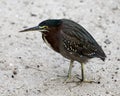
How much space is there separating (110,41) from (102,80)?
118cm

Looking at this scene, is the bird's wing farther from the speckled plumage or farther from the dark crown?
the dark crown

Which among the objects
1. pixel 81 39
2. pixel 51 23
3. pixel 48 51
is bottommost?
pixel 48 51

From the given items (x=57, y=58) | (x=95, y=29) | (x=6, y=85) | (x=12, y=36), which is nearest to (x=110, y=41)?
(x=95, y=29)

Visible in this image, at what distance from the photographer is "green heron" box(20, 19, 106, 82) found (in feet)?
20.7

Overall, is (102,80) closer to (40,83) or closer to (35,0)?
(40,83)

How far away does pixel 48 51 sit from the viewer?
7379 millimetres

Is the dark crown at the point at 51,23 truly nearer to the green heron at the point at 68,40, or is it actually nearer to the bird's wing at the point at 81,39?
the green heron at the point at 68,40

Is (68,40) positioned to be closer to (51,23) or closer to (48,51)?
(51,23)

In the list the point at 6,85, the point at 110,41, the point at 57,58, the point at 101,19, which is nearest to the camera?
the point at 6,85

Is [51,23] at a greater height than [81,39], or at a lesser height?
greater

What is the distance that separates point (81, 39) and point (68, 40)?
0.18 metres

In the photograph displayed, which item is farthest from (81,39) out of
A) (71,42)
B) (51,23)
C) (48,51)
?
(48,51)

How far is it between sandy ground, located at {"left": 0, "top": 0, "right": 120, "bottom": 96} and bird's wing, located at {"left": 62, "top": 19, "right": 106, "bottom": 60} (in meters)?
0.44

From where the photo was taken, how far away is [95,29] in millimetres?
8102
